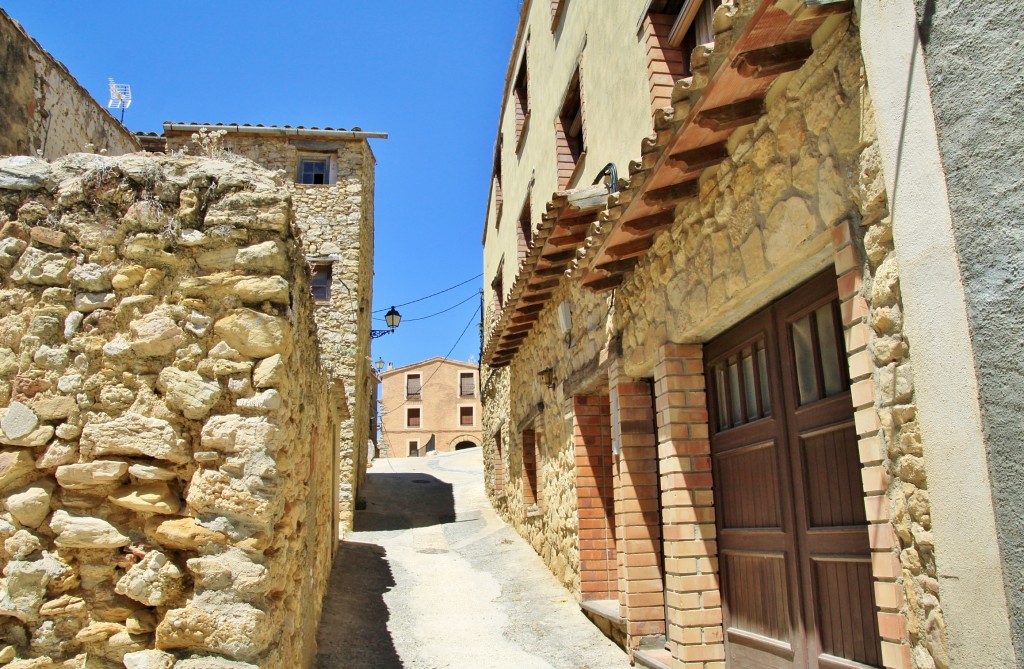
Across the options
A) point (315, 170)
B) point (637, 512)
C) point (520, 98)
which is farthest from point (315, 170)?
point (637, 512)

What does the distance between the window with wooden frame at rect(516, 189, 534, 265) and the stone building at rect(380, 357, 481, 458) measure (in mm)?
29102

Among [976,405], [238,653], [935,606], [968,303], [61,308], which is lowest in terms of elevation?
[238,653]

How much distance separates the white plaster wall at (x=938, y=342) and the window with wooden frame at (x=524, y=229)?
7.72 metres

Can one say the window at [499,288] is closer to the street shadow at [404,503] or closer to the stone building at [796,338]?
the street shadow at [404,503]

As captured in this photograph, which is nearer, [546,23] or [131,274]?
[131,274]

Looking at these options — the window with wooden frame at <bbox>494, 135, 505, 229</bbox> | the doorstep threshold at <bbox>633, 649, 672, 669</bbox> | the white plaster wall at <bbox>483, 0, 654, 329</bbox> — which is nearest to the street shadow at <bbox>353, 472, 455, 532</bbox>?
the white plaster wall at <bbox>483, 0, 654, 329</bbox>

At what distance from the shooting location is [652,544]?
17.1 feet

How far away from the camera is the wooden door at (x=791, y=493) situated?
3.17 metres

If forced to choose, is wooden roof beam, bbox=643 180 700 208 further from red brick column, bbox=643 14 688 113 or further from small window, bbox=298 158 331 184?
small window, bbox=298 158 331 184

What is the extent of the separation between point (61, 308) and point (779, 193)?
3.10 m

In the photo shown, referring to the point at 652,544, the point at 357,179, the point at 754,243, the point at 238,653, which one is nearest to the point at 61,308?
the point at 238,653

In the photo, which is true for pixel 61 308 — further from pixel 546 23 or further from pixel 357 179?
pixel 357 179

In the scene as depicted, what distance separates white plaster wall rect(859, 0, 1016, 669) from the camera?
82.4 inches

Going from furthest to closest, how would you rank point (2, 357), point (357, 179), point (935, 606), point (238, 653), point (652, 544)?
point (357, 179)
point (652, 544)
point (2, 357)
point (238, 653)
point (935, 606)
